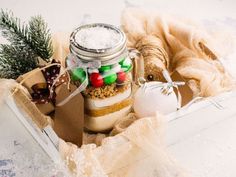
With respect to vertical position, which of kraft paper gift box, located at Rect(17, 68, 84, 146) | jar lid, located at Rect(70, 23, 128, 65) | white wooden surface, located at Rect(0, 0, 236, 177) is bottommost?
white wooden surface, located at Rect(0, 0, 236, 177)

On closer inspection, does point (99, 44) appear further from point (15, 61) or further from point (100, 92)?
point (15, 61)

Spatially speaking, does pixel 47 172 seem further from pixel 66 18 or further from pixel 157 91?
pixel 66 18

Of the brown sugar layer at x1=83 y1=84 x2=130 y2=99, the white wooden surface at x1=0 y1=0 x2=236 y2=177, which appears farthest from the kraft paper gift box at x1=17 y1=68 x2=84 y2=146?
the white wooden surface at x1=0 y1=0 x2=236 y2=177

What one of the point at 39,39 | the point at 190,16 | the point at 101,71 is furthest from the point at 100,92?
the point at 190,16

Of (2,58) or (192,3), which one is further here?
(192,3)

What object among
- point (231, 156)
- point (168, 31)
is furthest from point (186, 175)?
point (168, 31)

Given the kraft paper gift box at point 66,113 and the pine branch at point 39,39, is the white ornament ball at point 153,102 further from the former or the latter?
the pine branch at point 39,39

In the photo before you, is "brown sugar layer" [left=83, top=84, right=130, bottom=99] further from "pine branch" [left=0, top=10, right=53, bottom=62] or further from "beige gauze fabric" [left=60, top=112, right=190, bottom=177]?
"pine branch" [left=0, top=10, right=53, bottom=62]
